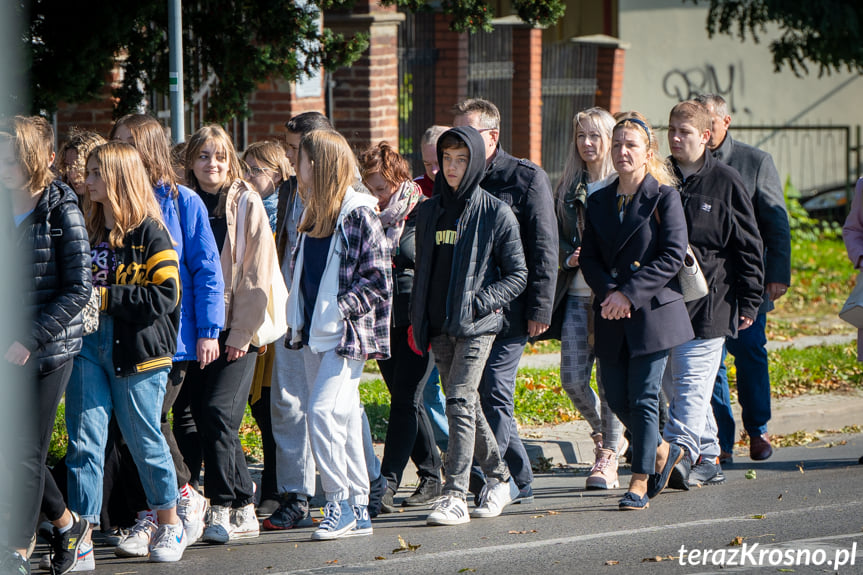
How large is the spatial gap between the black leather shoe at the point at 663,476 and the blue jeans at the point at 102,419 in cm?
252

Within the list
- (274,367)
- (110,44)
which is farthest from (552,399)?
(110,44)

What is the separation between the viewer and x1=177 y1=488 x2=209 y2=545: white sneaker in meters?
5.66

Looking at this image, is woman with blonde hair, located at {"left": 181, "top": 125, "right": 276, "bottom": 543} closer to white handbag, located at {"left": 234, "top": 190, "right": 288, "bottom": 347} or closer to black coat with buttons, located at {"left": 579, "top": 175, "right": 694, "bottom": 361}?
white handbag, located at {"left": 234, "top": 190, "right": 288, "bottom": 347}

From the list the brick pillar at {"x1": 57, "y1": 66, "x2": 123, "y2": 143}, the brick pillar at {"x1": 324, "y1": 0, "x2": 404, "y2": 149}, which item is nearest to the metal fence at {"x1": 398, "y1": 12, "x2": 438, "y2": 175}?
the brick pillar at {"x1": 324, "y1": 0, "x2": 404, "y2": 149}

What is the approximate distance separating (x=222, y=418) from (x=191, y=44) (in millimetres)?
4051

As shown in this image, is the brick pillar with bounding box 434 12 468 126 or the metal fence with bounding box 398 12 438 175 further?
the brick pillar with bounding box 434 12 468 126

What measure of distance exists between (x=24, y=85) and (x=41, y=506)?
3.41 meters

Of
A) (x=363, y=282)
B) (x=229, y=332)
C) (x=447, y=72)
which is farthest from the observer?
(x=447, y=72)

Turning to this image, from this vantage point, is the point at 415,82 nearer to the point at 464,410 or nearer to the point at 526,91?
the point at 526,91

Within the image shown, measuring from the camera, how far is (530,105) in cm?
1612

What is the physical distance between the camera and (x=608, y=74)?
18.2m

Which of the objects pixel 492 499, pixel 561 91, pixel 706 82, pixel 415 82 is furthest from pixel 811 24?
pixel 492 499

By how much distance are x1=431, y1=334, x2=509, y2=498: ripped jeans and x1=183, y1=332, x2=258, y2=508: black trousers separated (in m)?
0.98

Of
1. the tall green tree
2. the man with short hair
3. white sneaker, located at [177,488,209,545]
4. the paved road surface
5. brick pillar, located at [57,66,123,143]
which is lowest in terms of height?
the paved road surface
